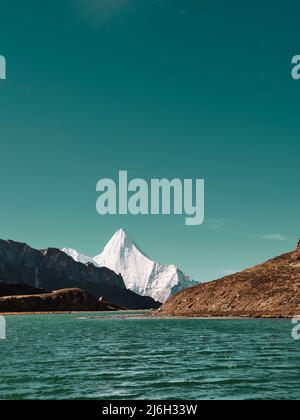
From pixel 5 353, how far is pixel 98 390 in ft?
126

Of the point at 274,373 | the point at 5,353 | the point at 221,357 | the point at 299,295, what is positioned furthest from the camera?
the point at 299,295

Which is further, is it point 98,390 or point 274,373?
point 274,373

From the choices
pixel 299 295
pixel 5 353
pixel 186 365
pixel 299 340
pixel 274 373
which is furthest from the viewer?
pixel 299 295
